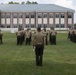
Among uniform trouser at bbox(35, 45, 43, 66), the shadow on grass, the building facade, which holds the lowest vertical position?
the building facade

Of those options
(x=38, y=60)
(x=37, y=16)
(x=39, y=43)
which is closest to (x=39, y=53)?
(x=38, y=60)

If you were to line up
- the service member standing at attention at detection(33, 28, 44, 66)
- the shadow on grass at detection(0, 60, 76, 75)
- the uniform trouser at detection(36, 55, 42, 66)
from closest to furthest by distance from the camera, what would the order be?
the shadow on grass at detection(0, 60, 76, 75) < the service member standing at attention at detection(33, 28, 44, 66) < the uniform trouser at detection(36, 55, 42, 66)

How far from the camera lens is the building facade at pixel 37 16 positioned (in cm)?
10706

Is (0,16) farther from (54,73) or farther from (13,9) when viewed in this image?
(54,73)

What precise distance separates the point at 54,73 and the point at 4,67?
2900mm

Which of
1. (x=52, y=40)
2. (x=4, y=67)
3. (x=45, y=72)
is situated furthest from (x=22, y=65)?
(x=52, y=40)

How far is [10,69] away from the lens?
15656mm

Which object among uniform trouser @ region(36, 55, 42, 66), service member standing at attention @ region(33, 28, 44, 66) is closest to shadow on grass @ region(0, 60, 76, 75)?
uniform trouser @ region(36, 55, 42, 66)

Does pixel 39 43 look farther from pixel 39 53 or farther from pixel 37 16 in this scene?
pixel 37 16

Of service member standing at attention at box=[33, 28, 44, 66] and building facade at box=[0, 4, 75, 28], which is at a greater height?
service member standing at attention at box=[33, 28, 44, 66]

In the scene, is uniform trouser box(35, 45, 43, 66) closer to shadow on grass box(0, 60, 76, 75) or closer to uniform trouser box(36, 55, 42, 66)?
uniform trouser box(36, 55, 42, 66)

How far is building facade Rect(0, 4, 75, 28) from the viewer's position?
351ft

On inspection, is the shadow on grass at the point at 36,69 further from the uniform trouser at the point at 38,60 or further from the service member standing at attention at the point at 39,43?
the service member standing at attention at the point at 39,43

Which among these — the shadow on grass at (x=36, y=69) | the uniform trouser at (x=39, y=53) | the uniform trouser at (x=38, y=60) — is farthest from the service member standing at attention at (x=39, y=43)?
the shadow on grass at (x=36, y=69)
